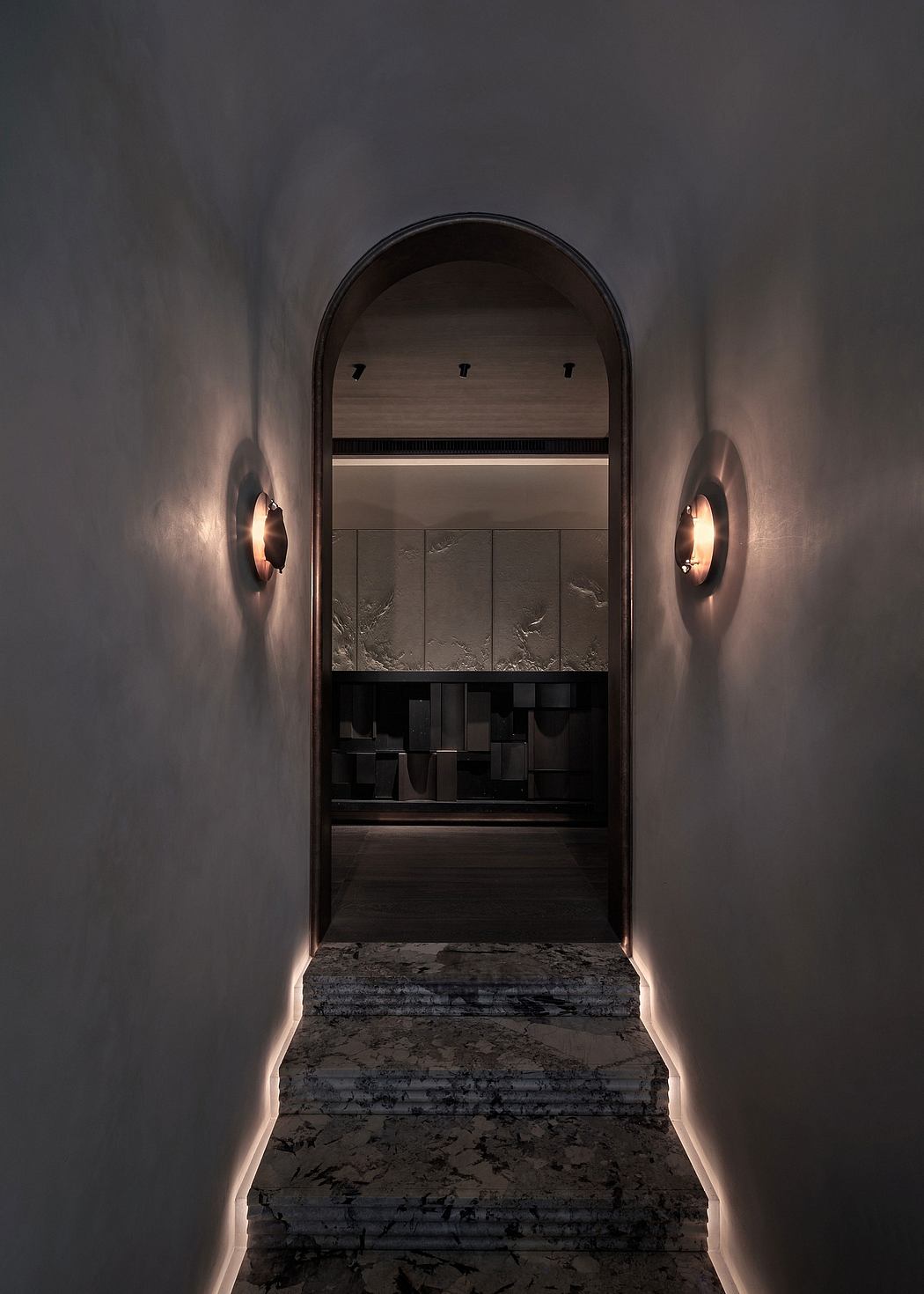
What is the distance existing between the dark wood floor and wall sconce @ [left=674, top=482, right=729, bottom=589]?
157 centimetres

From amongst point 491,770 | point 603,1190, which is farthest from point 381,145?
point 491,770

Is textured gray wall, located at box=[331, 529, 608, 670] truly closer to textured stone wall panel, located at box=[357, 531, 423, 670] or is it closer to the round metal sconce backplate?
textured stone wall panel, located at box=[357, 531, 423, 670]

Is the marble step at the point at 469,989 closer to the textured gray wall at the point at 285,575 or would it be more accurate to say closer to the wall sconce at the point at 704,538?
the textured gray wall at the point at 285,575

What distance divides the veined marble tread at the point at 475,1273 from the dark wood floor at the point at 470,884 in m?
1.08

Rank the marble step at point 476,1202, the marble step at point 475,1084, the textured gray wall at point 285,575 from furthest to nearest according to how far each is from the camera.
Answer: the marble step at point 475,1084 < the marble step at point 476,1202 < the textured gray wall at point 285,575

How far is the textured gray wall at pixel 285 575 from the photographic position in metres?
1.13

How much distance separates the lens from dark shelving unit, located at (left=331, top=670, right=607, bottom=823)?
5836mm

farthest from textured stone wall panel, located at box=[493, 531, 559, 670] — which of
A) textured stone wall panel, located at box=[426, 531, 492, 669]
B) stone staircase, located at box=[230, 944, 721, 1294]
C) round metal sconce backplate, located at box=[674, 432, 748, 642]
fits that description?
round metal sconce backplate, located at box=[674, 432, 748, 642]

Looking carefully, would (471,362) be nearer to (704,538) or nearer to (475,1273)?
(704,538)

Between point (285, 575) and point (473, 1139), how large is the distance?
1828 millimetres

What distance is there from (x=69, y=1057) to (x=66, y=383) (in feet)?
3.29

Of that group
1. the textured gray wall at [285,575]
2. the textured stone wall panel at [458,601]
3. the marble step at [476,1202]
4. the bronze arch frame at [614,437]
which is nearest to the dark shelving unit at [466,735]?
the textured stone wall panel at [458,601]

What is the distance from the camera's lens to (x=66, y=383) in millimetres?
1153

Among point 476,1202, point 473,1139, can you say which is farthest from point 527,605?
point 476,1202
